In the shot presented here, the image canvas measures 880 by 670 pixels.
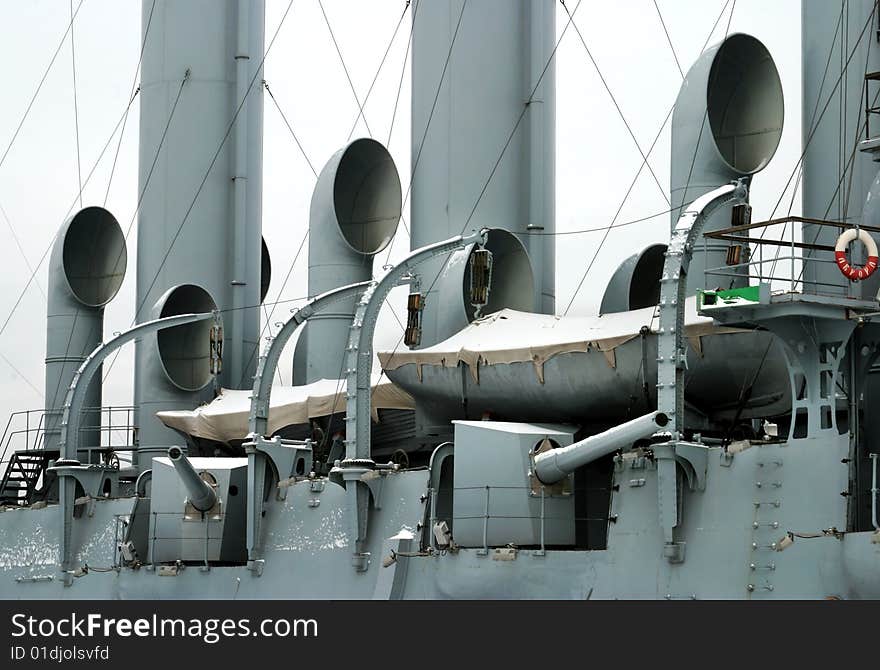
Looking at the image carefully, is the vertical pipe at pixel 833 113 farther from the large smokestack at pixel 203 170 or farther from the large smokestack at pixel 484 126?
the large smokestack at pixel 203 170

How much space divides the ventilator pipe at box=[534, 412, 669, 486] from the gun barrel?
679 cm

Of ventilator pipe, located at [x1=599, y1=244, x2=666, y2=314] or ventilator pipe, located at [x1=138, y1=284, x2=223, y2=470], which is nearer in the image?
ventilator pipe, located at [x1=599, y1=244, x2=666, y2=314]

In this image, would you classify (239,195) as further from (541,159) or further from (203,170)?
(541,159)

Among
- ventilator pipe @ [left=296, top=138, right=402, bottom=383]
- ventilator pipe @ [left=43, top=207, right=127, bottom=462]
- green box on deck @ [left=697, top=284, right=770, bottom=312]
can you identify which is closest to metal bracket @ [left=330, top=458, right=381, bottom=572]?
green box on deck @ [left=697, top=284, right=770, bottom=312]

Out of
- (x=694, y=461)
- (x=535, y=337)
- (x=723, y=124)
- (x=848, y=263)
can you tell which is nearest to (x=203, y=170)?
(x=535, y=337)

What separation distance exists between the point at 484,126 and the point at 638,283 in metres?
6.09

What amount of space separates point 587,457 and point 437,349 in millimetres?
5036

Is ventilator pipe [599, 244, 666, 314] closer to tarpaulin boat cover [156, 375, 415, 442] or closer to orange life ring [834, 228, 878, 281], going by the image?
tarpaulin boat cover [156, 375, 415, 442]

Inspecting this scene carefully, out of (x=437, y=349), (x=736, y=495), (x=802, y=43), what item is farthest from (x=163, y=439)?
(x=736, y=495)

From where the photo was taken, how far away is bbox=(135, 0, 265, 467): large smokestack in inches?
1674

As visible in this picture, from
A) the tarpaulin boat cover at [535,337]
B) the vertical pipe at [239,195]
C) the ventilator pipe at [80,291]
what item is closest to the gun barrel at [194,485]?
the tarpaulin boat cover at [535,337]

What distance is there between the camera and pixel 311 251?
37469 mm

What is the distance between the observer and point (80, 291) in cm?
4159
